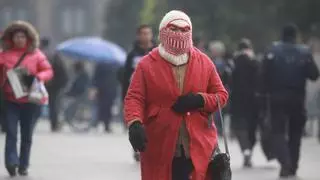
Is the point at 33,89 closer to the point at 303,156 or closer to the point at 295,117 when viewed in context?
the point at 295,117

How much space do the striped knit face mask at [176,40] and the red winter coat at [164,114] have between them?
0.09 m

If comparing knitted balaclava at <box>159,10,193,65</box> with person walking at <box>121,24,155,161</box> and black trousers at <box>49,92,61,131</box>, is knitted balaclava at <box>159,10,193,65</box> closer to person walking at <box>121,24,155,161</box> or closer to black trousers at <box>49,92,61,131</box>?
person walking at <box>121,24,155,161</box>

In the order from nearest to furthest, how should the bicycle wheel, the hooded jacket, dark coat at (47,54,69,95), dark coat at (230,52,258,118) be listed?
the hooded jacket
dark coat at (230,52,258,118)
dark coat at (47,54,69,95)
the bicycle wheel

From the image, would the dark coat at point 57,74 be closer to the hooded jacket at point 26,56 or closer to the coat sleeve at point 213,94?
the hooded jacket at point 26,56

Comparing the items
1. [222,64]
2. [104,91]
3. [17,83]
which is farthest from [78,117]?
[17,83]

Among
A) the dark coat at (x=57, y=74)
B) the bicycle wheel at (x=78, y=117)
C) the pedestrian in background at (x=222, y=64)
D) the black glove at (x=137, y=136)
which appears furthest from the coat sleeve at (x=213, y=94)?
the bicycle wheel at (x=78, y=117)

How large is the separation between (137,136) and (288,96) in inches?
260

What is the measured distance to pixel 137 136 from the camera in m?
7.87

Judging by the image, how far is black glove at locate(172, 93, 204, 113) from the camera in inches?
315


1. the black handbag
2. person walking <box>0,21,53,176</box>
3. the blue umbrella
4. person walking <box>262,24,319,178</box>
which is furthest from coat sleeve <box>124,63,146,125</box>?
the blue umbrella

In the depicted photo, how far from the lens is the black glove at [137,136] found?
7.87 metres

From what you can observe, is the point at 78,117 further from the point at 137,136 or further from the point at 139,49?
the point at 137,136

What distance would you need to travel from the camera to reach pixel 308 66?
14219mm

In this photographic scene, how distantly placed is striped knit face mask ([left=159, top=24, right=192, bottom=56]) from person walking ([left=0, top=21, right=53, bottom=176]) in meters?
5.46
